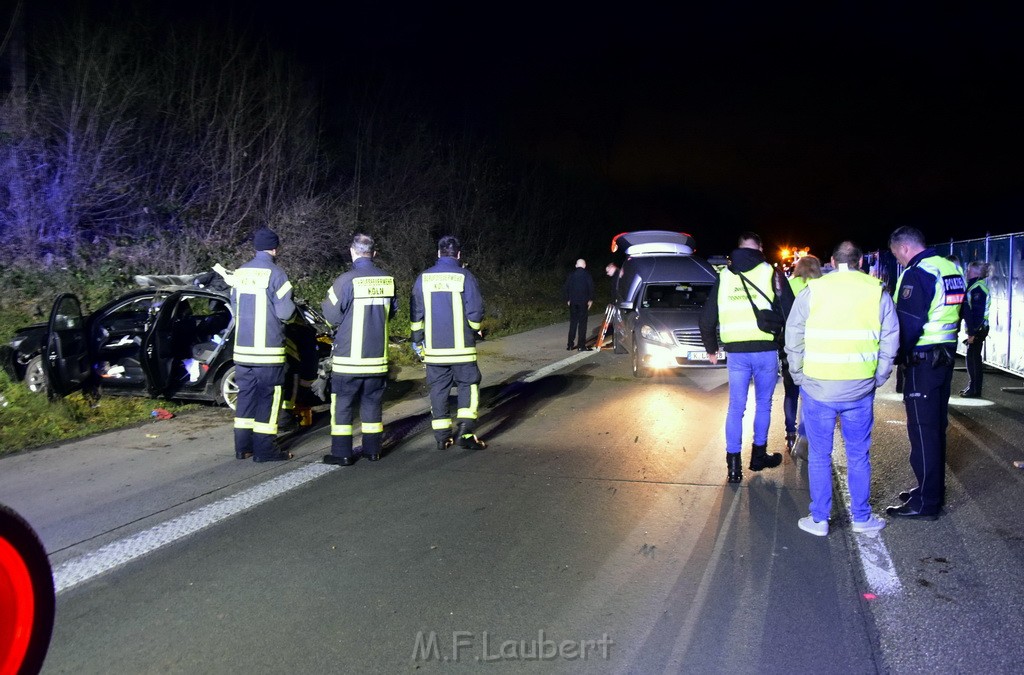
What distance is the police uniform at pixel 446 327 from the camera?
24.2 feet

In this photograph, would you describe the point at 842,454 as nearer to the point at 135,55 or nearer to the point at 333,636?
the point at 333,636

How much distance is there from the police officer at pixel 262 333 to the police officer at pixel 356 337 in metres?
0.43

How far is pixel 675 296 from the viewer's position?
513 inches

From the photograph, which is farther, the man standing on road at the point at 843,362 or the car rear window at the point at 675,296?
the car rear window at the point at 675,296

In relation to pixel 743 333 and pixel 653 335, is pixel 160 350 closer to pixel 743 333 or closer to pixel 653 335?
pixel 743 333

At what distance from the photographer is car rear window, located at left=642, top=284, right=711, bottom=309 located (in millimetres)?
12805

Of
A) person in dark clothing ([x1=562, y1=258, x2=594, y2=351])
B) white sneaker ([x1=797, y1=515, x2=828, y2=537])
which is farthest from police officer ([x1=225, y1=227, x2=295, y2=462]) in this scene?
person in dark clothing ([x1=562, y1=258, x2=594, y2=351])

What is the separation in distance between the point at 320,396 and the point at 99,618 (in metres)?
5.92

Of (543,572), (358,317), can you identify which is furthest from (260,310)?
(543,572)

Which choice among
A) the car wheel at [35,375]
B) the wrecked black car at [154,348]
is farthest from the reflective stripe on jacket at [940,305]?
the car wheel at [35,375]

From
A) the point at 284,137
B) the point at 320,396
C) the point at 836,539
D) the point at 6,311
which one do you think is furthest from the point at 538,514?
the point at 284,137

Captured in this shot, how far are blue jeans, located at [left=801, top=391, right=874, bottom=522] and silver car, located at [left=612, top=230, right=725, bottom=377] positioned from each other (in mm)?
5229

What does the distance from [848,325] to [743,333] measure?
1.36 metres

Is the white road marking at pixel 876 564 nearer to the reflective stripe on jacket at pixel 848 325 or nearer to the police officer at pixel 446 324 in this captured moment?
the reflective stripe on jacket at pixel 848 325
